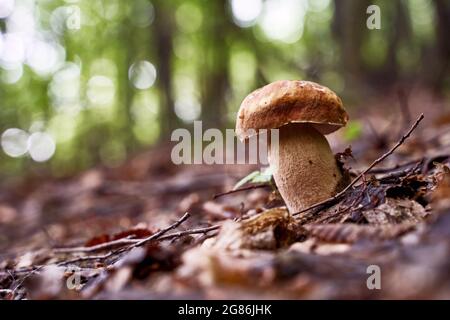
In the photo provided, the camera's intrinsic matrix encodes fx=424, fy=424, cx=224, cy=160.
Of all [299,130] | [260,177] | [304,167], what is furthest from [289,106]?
[260,177]

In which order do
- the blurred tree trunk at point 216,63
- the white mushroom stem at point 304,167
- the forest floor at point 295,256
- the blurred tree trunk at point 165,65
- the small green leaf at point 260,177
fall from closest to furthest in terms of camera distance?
the forest floor at point 295,256 → the white mushroom stem at point 304,167 → the small green leaf at point 260,177 → the blurred tree trunk at point 216,63 → the blurred tree trunk at point 165,65

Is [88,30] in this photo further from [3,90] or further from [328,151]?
[328,151]

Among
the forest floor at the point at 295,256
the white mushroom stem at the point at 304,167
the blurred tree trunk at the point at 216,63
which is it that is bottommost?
the forest floor at the point at 295,256

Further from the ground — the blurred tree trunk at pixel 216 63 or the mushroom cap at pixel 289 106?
the blurred tree trunk at pixel 216 63

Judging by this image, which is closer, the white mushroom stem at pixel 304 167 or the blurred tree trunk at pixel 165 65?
the white mushroom stem at pixel 304 167

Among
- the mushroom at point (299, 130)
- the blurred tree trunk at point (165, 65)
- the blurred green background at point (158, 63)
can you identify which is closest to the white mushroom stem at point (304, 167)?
the mushroom at point (299, 130)

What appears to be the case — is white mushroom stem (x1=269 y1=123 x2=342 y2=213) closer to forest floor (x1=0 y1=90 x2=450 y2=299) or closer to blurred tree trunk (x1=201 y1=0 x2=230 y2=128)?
forest floor (x1=0 y1=90 x2=450 y2=299)

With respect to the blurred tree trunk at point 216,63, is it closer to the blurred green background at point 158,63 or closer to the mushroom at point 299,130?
the blurred green background at point 158,63

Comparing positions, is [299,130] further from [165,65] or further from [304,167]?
[165,65]
